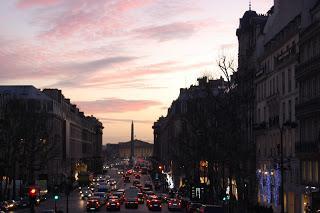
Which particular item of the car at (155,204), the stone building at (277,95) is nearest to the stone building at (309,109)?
the stone building at (277,95)

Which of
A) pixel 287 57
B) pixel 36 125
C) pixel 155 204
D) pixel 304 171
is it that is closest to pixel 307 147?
pixel 304 171

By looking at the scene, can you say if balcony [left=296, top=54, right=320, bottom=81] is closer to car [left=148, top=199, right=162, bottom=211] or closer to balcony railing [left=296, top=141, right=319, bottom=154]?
balcony railing [left=296, top=141, right=319, bottom=154]

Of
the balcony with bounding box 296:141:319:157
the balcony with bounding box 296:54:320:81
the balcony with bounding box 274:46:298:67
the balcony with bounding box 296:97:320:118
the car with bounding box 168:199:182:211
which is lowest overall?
the car with bounding box 168:199:182:211

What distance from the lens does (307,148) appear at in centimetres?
6456

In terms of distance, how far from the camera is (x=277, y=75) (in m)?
79.2

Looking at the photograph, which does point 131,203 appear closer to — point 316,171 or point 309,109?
point 316,171

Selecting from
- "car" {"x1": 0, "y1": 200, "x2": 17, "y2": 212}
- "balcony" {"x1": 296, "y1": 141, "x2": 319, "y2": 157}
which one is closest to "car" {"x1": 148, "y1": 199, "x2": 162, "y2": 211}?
"car" {"x1": 0, "y1": 200, "x2": 17, "y2": 212}

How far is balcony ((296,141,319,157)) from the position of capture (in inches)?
2434

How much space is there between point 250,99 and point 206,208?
26.9 meters

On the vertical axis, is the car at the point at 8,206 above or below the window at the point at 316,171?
below

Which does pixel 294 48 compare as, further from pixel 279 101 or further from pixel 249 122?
pixel 249 122

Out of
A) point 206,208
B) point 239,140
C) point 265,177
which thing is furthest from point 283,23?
point 206,208

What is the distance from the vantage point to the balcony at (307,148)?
6183 centimetres

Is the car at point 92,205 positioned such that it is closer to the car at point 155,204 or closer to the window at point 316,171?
the car at point 155,204
